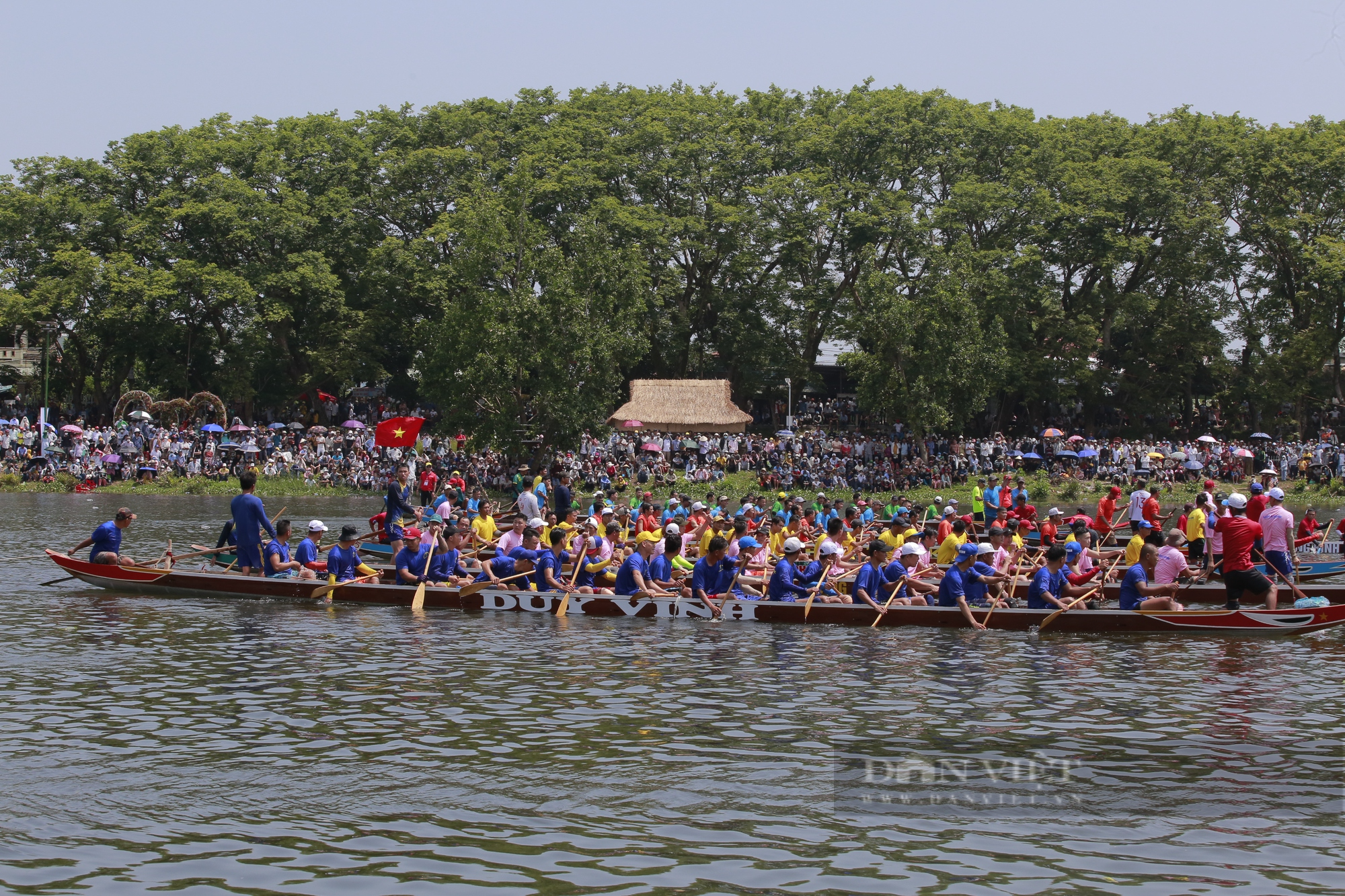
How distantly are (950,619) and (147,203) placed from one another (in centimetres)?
4906

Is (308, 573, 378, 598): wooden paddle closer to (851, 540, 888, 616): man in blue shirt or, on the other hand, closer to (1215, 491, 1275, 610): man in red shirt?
(851, 540, 888, 616): man in blue shirt

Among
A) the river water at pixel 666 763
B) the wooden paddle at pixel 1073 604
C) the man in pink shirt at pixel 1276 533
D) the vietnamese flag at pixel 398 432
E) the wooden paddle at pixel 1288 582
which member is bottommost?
the river water at pixel 666 763

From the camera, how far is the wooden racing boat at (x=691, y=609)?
57.4ft

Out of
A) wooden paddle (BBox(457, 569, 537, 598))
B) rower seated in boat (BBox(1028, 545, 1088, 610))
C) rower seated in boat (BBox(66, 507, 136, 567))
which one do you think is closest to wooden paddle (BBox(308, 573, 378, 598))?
wooden paddle (BBox(457, 569, 537, 598))

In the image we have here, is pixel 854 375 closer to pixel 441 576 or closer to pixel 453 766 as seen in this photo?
pixel 441 576

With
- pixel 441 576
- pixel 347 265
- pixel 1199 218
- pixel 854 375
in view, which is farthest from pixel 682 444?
pixel 441 576

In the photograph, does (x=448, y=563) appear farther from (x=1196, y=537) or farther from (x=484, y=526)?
(x=1196, y=537)

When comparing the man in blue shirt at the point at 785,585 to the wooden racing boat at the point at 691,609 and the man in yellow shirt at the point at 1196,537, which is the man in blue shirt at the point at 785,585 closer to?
the wooden racing boat at the point at 691,609

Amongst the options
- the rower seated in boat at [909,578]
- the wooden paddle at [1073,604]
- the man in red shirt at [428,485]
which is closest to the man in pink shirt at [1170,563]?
the wooden paddle at [1073,604]

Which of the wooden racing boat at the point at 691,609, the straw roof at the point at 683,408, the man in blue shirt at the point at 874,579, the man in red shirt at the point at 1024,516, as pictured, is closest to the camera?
the wooden racing boat at the point at 691,609

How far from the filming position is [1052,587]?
1842 centimetres

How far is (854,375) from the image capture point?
51500 mm

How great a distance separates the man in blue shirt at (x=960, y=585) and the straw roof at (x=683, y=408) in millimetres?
33525

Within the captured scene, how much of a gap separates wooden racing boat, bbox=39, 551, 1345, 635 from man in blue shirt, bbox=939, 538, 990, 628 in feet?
0.61
